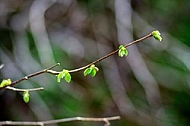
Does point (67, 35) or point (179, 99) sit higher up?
point (67, 35)

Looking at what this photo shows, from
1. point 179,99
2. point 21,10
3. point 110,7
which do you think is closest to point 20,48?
point 21,10

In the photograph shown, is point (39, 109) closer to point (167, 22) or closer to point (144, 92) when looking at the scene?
point (144, 92)

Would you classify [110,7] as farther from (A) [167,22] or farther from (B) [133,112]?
(B) [133,112]

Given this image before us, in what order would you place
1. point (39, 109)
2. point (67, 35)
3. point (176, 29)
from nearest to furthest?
point (39, 109), point (67, 35), point (176, 29)

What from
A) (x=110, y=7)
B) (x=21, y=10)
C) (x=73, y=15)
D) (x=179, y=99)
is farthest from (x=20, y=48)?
(x=179, y=99)

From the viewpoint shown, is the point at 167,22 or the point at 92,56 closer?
the point at 92,56

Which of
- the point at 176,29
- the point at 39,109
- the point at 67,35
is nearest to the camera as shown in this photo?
the point at 39,109

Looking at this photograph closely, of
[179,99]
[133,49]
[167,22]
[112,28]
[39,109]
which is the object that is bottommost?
[39,109]
